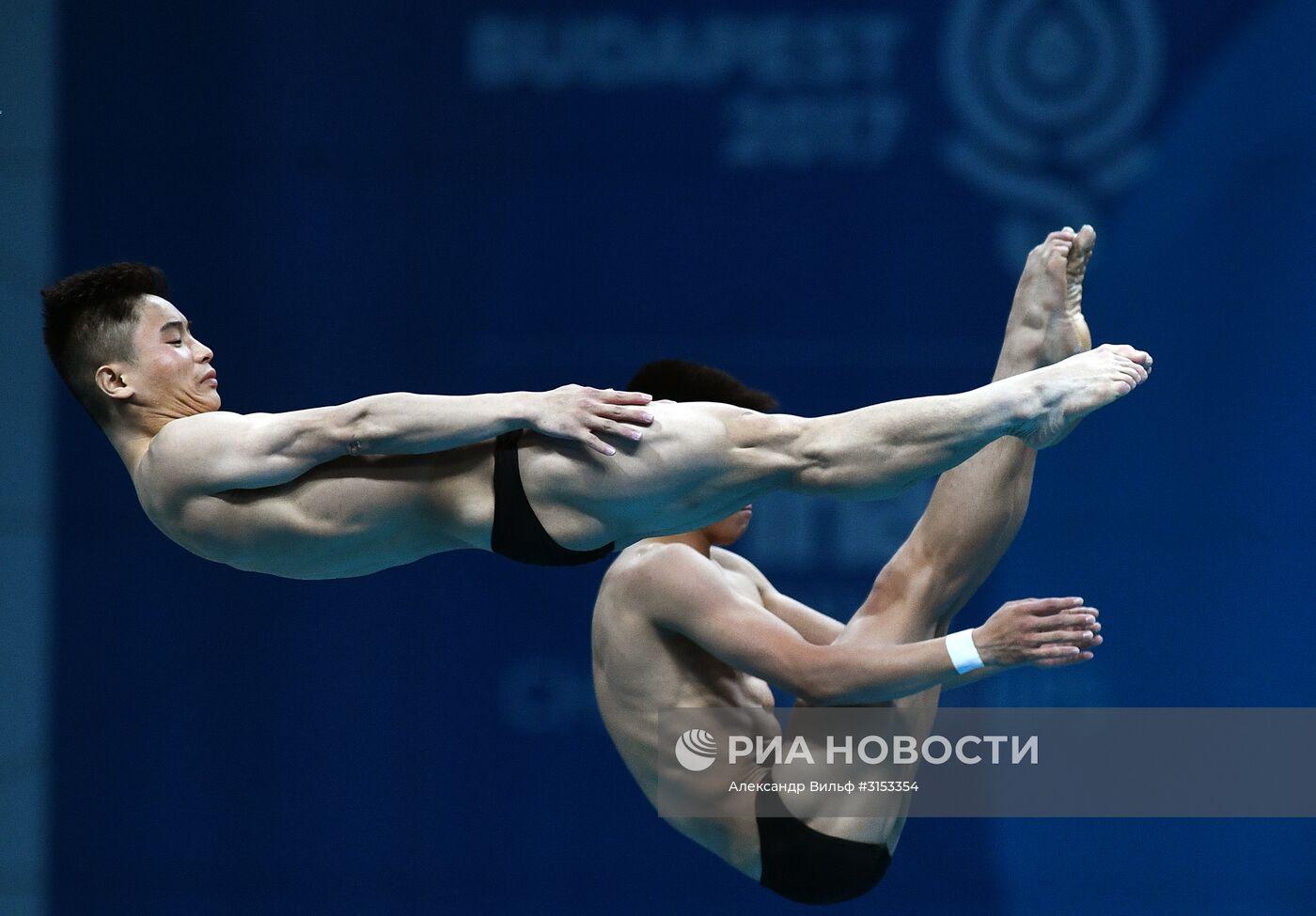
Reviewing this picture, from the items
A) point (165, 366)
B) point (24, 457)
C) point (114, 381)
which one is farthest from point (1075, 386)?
point (24, 457)

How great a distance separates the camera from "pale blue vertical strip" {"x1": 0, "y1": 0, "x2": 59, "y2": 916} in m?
5.39

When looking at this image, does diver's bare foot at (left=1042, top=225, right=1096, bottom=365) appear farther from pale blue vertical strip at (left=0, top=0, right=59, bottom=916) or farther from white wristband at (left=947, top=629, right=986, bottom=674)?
pale blue vertical strip at (left=0, top=0, right=59, bottom=916)

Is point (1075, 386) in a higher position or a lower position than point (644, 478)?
higher

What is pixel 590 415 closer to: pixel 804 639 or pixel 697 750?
pixel 804 639

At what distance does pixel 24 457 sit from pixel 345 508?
8.66 ft

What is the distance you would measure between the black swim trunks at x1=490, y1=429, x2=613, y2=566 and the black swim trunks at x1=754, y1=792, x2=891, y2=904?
3.15 feet

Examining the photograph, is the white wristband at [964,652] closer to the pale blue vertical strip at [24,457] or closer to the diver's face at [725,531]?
the diver's face at [725,531]

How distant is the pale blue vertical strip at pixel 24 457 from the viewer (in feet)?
17.7

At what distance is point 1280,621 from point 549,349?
8.42 feet

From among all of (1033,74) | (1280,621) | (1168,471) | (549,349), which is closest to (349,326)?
(549,349)

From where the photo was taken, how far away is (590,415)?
3.06m

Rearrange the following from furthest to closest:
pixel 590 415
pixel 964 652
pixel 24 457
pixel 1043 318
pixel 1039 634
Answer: pixel 24 457 → pixel 1043 318 → pixel 964 652 → pixel 1039 634 → pixel 590 415

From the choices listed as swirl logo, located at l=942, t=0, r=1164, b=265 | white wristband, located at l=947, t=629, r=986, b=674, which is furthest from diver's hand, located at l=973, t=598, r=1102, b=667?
swirl logo, located at l=942, t=0, r=1164, b=265

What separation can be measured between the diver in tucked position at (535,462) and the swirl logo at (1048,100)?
7.10ft
